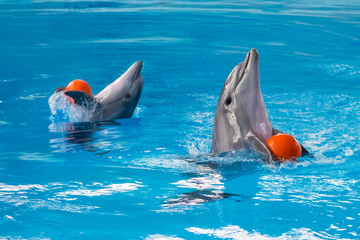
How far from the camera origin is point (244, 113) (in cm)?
545

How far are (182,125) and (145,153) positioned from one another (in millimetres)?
1087

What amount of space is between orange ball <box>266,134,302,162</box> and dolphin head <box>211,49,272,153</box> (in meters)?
0.12

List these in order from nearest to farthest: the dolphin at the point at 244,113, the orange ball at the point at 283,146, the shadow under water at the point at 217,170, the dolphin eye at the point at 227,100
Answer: the shadow under water at the point at 217,170
the orange ball at the point at 283,146
the dolphin at the point at 244,113
the dolphin eye at the point at 227,100

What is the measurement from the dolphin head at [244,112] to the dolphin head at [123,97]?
2.31 meters

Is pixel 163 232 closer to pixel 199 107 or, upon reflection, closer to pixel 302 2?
pixel 199 107

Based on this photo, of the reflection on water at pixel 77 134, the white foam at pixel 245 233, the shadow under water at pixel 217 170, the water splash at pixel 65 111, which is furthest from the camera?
the water splash at pixel 65 111

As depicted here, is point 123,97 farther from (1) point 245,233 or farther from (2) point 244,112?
(1) point 245,233

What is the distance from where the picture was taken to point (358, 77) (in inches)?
385

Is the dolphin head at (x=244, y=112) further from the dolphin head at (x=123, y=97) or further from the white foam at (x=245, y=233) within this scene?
the dolphin head at (x=123, y=97)

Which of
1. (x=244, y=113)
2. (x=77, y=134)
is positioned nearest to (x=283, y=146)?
(x=244, y=113)

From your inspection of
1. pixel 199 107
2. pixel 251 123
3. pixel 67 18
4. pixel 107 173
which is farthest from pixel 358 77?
pixel 67 18

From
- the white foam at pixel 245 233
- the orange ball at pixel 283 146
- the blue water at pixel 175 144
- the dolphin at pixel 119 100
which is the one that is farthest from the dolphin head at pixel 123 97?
the white foam at pixel 245 233

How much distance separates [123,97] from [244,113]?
2.54 m

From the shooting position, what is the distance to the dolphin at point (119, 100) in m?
7.43
